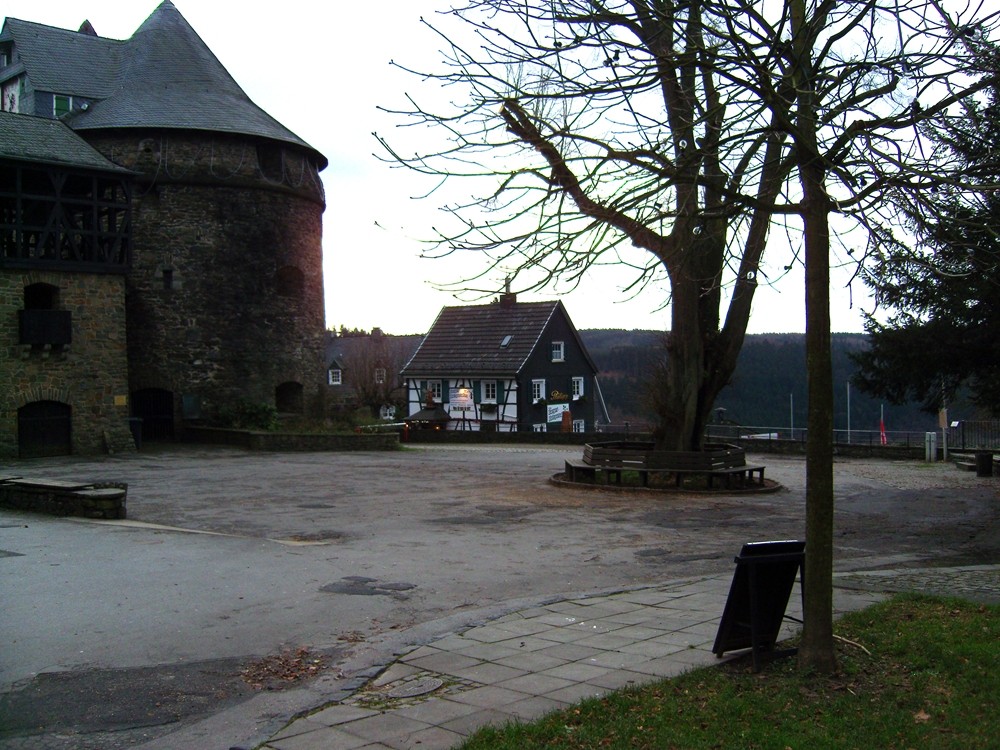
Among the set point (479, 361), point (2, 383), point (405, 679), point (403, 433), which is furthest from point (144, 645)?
point (479, 361)

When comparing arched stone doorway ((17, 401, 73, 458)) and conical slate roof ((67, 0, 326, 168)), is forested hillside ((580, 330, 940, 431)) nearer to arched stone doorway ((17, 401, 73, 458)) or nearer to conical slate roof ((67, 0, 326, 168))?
conical slate roof ((67, 0, 326, 168))

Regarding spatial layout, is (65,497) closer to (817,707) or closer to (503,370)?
(817,707)

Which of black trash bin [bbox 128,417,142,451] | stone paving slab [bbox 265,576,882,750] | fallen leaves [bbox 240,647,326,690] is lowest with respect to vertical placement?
fallen leaves [bbox 240,647,326,690]

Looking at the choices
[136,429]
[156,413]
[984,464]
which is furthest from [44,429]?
[984,464]

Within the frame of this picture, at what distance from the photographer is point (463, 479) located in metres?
21.2

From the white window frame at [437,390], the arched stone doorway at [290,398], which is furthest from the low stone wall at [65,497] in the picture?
the white window frame at [437,390]

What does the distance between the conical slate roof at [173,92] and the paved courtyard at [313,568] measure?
17.3 meters

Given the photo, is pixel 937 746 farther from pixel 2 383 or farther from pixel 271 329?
pixel 271 329

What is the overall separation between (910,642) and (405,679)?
3.23 m

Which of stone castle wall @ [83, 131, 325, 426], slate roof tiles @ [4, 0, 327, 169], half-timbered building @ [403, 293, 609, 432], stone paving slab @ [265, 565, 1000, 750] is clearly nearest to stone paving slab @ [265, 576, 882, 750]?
stone paving slab @ [265, 565, 1000, 750]

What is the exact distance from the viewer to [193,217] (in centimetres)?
3403

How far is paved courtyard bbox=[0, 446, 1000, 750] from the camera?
5.80 m

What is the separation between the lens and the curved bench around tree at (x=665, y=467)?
62.0 feet

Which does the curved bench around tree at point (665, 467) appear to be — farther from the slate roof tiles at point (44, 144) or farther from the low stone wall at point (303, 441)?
the slate roof tiles at point (44, 144)
